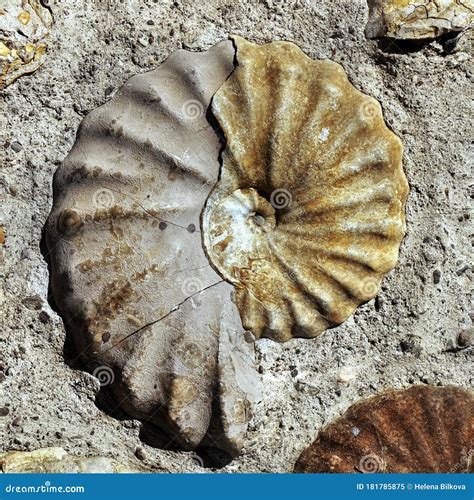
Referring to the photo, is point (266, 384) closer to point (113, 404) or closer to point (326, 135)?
point (113, 404)

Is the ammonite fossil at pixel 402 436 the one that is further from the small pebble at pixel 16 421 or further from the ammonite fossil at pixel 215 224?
the small pebble at pixel 16 421

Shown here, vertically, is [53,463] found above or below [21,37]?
below

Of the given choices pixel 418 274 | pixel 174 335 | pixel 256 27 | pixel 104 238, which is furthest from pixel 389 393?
pixel 256 27

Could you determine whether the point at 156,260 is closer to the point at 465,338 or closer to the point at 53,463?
the point at 53,463

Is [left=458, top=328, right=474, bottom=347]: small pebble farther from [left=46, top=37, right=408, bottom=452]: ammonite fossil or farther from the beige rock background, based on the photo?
[left=46, top=37, right=408, bottom=452]: ammonite fossil

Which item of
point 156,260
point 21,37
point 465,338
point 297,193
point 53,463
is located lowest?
point 53,463

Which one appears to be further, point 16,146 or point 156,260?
point 16,146

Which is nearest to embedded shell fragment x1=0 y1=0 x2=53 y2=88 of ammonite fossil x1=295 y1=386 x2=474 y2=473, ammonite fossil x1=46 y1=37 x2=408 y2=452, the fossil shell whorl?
ammonite fossil x1=46 y1=37 x2=408 y2=452

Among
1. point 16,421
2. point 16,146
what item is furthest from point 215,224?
point 16,421
